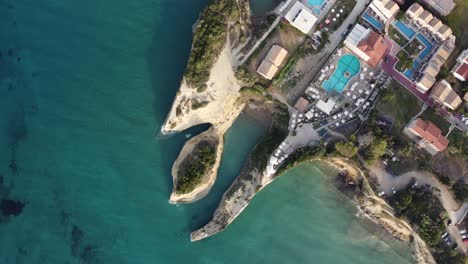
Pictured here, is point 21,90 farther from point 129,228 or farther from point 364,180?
point 364,180

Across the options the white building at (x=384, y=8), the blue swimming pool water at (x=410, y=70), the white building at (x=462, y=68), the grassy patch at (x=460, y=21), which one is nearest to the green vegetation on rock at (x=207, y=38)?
the white building at (x=384, y=8)

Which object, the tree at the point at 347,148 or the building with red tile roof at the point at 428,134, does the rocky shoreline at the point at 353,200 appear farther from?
the building with red tile roof at the point at 428,134

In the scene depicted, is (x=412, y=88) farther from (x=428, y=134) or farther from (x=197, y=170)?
(x=197, y=170)

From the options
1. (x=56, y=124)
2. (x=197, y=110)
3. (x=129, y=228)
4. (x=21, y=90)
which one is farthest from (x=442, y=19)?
(x=21, y=90)

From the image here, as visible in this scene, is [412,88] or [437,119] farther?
[412,88]

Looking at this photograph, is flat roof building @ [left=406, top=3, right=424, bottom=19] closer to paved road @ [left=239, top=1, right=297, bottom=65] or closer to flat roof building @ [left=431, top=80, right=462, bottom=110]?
flat roof building @ [left=431, top=80, right=462, bottom=110]


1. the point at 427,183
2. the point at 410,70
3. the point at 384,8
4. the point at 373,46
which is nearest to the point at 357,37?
the point at 373,46

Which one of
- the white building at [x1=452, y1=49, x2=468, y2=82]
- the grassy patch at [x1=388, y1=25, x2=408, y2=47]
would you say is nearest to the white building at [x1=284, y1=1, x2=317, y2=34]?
the grassy patch at [x1=388, y1=25, x2=408, y2=47]
